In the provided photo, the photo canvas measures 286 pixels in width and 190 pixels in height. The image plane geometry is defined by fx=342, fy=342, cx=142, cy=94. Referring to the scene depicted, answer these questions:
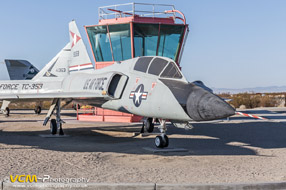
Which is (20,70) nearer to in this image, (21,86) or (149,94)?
(21,86)

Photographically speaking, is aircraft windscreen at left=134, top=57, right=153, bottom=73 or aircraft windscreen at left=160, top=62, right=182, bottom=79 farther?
aircraft windscreen at left=134, top=57, right=153, bottom=73

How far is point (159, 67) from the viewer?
1004 cm

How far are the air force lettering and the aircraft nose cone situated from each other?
6.10 feet

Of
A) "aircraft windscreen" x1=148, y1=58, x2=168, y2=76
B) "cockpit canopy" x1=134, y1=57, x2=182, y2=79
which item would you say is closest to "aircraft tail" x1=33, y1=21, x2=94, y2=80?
"cockpit canopy" x1=134, y1=57, x2=182, y2=79

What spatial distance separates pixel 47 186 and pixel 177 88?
4.36m

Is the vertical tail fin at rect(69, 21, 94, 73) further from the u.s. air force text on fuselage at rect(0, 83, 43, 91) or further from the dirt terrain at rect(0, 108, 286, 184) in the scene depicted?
the dirt terrain at rect(0, 108, 286, 184)

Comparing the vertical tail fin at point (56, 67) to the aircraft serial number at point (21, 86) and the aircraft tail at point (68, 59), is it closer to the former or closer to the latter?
the aircraft tail at point (68, 59)

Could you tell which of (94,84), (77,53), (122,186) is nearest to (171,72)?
(94,84)

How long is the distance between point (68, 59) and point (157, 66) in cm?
978

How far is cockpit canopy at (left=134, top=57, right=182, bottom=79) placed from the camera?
384 inches

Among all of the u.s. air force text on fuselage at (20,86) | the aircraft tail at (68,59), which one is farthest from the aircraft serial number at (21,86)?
the aircraft tail at (68,59)

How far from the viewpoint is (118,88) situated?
36.4ft

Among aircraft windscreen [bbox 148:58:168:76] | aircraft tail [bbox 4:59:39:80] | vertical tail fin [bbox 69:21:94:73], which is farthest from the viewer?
aircraft tail [bbox 4:59:39:80]

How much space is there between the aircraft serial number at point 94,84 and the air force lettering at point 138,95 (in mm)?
1764
